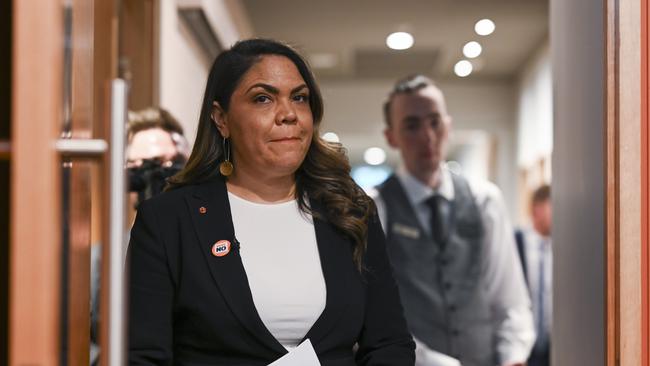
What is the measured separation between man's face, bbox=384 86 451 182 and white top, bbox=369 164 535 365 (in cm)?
5

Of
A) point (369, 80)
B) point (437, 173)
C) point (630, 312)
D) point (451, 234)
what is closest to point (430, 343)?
point (451, 234)

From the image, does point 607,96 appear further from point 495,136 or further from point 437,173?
point 495,136

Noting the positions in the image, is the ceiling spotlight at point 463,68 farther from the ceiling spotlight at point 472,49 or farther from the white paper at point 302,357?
the white paper at point 302,357

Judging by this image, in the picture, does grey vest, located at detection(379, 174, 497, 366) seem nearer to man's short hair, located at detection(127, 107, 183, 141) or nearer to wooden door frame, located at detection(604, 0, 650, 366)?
man's short hair, located at detection(127, 107, 183, 141)

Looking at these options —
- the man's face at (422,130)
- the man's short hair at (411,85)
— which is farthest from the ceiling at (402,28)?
the man's face at (422,130)

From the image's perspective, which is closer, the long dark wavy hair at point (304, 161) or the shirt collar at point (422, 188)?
the long dark wavy hair at point (304, 161)

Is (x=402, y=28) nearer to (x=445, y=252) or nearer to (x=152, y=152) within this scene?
(x=445, y=252)

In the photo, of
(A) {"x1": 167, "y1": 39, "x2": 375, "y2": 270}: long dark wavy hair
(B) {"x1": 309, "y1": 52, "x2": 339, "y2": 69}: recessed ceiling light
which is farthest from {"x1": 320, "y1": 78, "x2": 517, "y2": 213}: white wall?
(A) {"x1": 167, "y1": 39, "x2": 375, "y2": 270}: long dark wavy hair

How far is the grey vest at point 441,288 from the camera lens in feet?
11.0

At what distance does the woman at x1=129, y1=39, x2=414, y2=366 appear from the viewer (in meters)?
1.88

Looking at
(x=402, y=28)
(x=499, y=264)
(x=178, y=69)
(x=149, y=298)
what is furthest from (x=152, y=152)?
(x=402, y=28)

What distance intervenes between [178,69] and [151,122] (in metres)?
1.81

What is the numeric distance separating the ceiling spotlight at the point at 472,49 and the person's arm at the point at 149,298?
7.11m

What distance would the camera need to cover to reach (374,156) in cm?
2023
